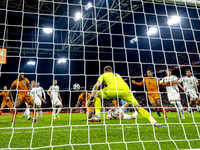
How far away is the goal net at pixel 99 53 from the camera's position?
9.70 ft

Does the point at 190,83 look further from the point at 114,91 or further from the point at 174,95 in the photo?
the point at 114,91

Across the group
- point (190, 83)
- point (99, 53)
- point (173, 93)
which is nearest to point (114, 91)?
point (173, 93)

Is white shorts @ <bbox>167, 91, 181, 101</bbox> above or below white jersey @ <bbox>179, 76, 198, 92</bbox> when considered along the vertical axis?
below

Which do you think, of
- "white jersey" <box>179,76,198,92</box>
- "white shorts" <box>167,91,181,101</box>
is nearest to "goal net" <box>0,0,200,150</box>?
"white shorts" <box>167,91,181,101</box>

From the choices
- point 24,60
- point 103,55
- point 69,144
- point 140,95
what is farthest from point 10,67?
point 69,144

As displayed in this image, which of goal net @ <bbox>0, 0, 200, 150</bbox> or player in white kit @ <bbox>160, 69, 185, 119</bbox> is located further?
player in white kit @ <bbox>160, 69, 185, 119</bbox>

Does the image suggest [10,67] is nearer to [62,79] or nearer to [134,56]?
[62,79]

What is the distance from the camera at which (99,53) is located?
18.5 metres

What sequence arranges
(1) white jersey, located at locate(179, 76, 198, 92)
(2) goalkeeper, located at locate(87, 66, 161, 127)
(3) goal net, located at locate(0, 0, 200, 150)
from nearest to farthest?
(3) goal net, located at locate(0, 0, 200, 150) → (2) goalkeeper, located at locate(87, 66, 161, 127) → (1) white jersey, located at locate(179, 76, 198, 92)

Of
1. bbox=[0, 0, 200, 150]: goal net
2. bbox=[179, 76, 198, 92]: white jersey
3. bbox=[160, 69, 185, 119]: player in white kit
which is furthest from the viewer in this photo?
bbox=[179, 76, 198, 92]: white jersey

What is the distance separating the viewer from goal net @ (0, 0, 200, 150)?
2.96 meters

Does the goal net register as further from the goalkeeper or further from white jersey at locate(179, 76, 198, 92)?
white jersey at locate(179, 76, 198, 92)

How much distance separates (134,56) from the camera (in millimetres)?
19719

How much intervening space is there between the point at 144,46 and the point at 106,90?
15.9 meters
